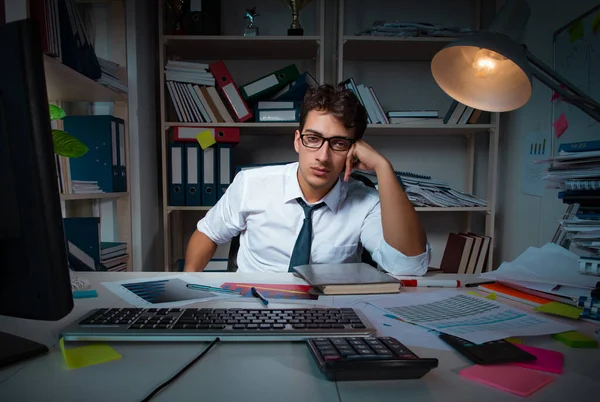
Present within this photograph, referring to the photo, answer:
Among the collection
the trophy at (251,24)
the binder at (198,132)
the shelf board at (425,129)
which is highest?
the trophy at (251,24)

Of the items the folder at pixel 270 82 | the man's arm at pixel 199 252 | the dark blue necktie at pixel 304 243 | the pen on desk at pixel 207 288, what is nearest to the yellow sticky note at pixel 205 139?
the folder at pixel 270 82

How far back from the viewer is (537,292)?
886mm

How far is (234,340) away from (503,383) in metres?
0.38

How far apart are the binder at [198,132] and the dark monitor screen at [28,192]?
1.66 metres

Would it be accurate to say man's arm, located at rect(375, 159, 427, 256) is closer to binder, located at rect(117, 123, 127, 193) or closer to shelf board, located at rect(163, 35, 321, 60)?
shelf board, located at rect(163, 35, 321, 60)

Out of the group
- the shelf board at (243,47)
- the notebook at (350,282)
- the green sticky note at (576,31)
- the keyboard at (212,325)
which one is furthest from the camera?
the shelf board at (243,47)

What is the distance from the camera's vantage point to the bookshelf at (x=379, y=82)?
2.26m

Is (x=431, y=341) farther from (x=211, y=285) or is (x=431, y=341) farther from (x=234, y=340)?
(x=211, y=285)

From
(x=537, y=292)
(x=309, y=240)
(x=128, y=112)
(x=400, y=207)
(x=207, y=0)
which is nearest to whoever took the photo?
(x=537, y=292)

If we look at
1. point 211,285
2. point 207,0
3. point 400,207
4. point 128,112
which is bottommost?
point 211,285

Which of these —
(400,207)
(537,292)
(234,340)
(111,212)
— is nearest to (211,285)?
(234,340)

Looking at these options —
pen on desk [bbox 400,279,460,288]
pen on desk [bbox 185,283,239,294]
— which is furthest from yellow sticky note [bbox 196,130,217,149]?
pen on desk [bbox 400,279,460,288]

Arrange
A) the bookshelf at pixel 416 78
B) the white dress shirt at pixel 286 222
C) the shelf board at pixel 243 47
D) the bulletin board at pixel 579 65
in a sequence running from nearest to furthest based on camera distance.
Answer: the white dress shirt at pixel 286 222, the bulletin board at pixel 579 65, the shelf board at pixel 243 47, the bookshelf at pixel 416 78

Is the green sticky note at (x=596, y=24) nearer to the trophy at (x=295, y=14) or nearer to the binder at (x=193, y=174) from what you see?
the trophy at (x=295, y=14)
